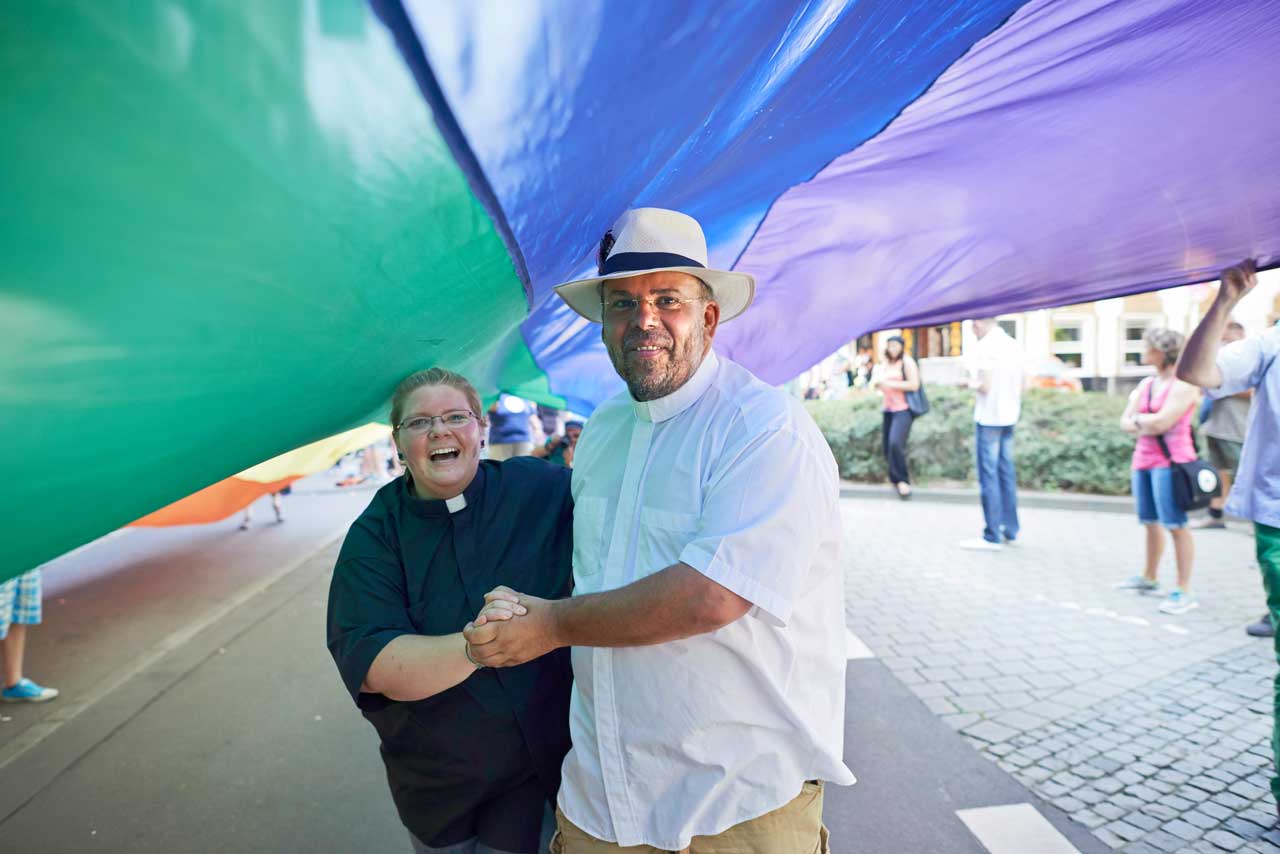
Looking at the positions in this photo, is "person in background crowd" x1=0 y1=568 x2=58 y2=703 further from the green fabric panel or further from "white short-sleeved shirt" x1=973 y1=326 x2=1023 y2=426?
"white short-sleeved shirt" x1=973 y1=326 x2=1023 y2=426

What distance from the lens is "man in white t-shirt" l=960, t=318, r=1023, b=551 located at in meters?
7.04

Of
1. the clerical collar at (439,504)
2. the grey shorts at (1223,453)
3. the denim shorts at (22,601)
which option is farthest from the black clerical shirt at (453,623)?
the grey shorts at (1223,453)

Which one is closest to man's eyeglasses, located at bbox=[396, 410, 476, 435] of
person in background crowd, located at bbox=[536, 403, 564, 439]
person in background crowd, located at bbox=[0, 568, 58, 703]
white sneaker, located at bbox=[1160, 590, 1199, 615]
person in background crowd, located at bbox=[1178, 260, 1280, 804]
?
person in background crowd, located at bbox=[1178, 260, 1280, 804]

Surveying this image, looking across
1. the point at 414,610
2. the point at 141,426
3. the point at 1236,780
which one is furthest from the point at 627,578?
the point at 1236,780

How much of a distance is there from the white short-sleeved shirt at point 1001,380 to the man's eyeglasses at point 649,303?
619 centimetres

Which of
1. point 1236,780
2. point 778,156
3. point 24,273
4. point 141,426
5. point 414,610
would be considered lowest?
point 1236,780

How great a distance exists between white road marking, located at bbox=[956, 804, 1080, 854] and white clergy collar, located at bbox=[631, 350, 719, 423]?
2268 millimetres

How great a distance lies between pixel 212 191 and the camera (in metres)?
0.83

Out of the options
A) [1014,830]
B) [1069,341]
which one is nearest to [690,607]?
[1014,830]

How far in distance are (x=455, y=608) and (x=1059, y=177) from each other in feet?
8.25

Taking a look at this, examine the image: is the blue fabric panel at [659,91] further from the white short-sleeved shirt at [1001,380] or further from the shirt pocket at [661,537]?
the white short-sleeved shirt at [1001,380]

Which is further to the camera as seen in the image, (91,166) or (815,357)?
(815,357)

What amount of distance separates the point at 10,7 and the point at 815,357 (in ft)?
13.5

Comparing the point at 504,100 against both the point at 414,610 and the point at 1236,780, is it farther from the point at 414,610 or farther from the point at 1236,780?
the point at 1236,780
